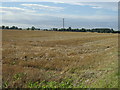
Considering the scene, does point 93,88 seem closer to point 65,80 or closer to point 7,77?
point 65,80

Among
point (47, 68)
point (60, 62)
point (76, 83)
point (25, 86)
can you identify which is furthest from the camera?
point (60, 62)

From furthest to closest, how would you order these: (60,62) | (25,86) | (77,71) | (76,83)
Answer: (60,62) < (77,71) < (76,83) < (25,86)

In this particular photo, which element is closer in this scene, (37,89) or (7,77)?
(37,89)

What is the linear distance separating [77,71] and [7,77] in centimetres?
363

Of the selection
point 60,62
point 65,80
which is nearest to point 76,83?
point 65,80

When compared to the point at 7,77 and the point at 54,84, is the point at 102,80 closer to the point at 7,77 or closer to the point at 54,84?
the point at 54,84

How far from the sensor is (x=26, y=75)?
9.97 m

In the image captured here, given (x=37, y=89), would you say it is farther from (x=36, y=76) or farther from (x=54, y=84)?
(x=36, y=76)

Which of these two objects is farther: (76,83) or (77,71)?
(77,71)

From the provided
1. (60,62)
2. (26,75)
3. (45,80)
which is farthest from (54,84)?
(60,62)

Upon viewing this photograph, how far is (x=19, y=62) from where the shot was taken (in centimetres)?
1458

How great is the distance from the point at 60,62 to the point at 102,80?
5525 mm

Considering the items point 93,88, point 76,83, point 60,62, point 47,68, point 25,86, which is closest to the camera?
point 93,88

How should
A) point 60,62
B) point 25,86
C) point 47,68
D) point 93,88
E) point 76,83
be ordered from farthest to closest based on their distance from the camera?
point 60,62 → point 47,68 → point 76,83 → point 25,86 → point 93,88
